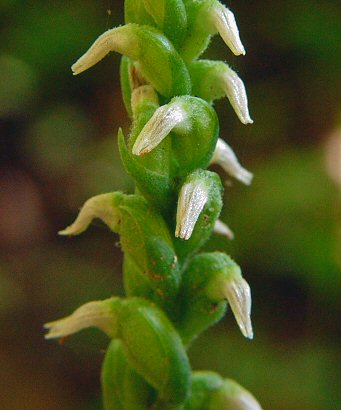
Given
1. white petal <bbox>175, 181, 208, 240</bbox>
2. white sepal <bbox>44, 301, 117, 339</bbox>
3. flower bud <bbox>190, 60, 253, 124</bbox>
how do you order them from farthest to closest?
1. white sepal <bbox>44, 301, 117, 339</bbox>
2. flower bud <bbox>190, 60, 253, 124</bbox>
3. white petal <bbox>175, 181, 208, 240</bbox>

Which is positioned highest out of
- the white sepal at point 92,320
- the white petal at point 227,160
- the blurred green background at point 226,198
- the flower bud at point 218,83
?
the flower bud at point 218,83

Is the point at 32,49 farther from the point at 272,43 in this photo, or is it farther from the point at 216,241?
the point at 216,241

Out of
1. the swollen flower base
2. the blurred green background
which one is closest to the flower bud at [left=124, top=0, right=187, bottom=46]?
the swollen flower base

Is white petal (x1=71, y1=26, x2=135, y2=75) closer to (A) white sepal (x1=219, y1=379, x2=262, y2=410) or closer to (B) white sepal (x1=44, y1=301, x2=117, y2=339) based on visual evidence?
(B) white sepal (x1=44, y1=301, x2=117, y2=339)

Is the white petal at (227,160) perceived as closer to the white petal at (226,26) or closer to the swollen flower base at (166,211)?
the swollen flower base at (166,211)

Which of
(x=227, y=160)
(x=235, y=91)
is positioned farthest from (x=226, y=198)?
(x=235, y=91)

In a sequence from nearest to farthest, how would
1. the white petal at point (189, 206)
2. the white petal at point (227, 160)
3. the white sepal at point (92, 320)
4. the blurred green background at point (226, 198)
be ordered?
the white petal at point (189, 206) < the white sepal at point (92, 320) < the white petal at point (227, 160) < the blurred green background at point (226, 198)

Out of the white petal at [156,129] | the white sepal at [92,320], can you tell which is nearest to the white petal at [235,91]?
the white petal at [156,129]

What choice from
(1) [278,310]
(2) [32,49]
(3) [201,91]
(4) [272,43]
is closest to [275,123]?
(4) [272,43]
